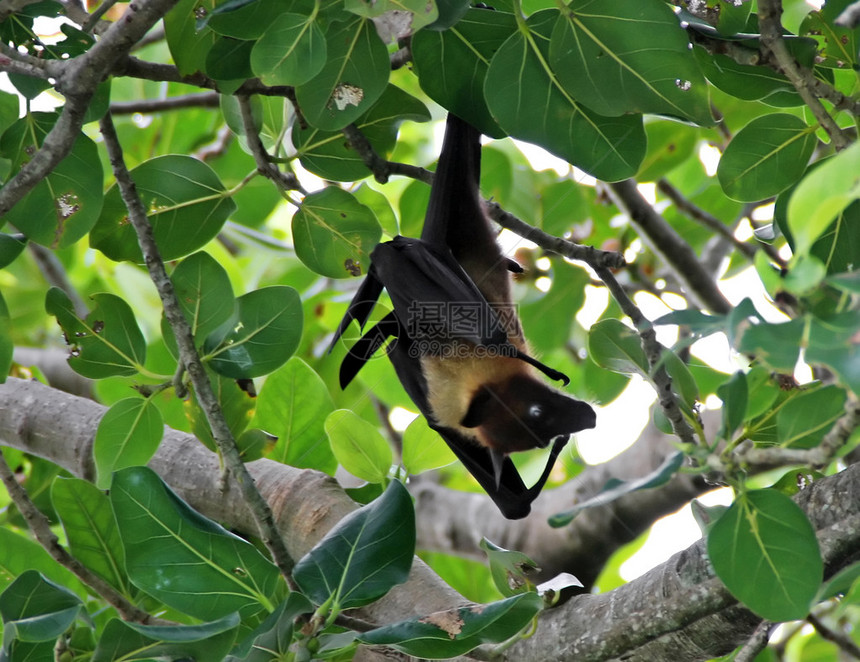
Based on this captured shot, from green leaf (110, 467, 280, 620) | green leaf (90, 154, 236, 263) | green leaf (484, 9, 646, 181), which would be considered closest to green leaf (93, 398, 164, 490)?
green leaf (90, 154, 236, 263)

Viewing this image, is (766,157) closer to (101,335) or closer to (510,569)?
(510,569)

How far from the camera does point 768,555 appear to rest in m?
1.46

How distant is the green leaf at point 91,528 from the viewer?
2.27 m

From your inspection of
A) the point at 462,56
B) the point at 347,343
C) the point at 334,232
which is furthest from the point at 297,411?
the point at 462,56

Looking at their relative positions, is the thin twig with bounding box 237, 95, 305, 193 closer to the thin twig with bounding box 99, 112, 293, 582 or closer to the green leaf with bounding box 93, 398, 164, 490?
the thin twig with bounding box 99, 112, 293, 582

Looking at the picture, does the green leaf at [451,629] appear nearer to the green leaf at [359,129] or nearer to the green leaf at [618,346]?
the green leaf at [618,346]

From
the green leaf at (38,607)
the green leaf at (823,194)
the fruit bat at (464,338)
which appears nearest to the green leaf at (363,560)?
the green leaf at (38,607)

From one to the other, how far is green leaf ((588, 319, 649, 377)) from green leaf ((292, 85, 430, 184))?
84 centimetres

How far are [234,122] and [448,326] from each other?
0.89 m

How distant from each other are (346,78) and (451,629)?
1262 millimetres

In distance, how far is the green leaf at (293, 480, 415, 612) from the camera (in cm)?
185

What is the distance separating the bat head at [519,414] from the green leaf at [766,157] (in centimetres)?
82

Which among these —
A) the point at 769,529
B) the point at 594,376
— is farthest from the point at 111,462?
the point at 594,376

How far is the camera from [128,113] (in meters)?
3.51
